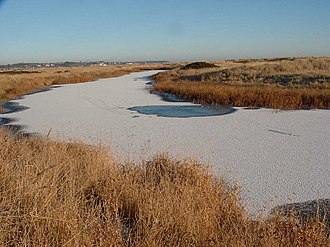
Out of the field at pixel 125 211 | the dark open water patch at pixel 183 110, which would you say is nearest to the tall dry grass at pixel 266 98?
the dark open water patch at pixel 183 110

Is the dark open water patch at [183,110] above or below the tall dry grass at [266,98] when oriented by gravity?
below

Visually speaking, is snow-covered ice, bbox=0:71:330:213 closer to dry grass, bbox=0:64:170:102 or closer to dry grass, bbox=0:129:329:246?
dry grass, bbox=0:129:329:246

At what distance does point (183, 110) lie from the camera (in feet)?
54.3

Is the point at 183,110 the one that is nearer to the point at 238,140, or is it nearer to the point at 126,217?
the point at 238,140

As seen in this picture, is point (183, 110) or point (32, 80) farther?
point (32, 80)

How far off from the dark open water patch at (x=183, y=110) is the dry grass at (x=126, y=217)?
976cm

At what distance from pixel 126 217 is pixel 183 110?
40.8ft

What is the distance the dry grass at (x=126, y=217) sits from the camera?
128 inches

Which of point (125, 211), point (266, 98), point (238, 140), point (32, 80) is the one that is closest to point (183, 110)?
point (266, 98)

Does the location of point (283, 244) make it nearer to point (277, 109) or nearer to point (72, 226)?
point (72, 226)

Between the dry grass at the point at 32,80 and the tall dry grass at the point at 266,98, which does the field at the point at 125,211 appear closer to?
Result: the tall dry grass at the point at 266,98

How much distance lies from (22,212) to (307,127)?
9831mm

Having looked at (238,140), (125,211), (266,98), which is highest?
(125,211)

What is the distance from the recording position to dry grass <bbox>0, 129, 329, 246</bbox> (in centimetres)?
324
